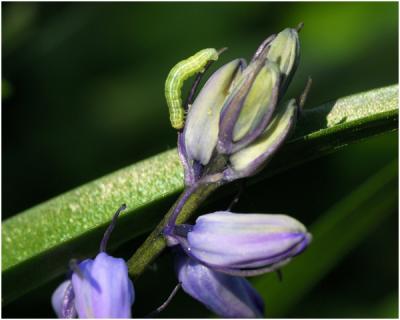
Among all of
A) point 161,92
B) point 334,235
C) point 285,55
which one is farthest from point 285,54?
point 161,92

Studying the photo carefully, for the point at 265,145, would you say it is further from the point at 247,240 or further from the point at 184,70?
the point at 184,70

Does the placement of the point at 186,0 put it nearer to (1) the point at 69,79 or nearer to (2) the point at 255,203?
(1) the point at 69,79

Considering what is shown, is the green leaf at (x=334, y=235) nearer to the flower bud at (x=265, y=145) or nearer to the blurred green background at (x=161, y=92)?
the flower bud at (x=265, y=145)

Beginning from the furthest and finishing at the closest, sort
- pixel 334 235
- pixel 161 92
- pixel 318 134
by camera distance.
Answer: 1. pixel 161 92
2. pixel 334 235
3. pixel 318 134

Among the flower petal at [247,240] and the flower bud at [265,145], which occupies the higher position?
the flower bud at [265,145]

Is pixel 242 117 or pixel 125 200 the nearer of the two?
pixel 242 117

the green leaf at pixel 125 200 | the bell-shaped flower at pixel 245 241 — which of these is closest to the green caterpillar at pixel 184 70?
the green leaf at pixel 125 200

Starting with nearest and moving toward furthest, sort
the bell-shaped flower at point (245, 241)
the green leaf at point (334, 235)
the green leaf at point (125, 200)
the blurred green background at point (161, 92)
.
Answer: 1. the bell-shaped flower at point (245, 241)
2. the green leaf at point (125, 200)
3. the green leaf at point (334, 235)
4. the blurred green background at point (161, 92)
